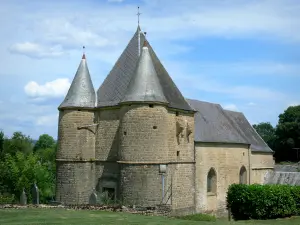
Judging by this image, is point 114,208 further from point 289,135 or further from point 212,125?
point 289,135

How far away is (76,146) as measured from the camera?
27641 millimetres

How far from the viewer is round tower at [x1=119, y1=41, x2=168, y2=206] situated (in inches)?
976

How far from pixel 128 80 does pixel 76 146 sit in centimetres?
557

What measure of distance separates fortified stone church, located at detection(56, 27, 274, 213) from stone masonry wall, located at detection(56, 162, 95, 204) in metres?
0.06

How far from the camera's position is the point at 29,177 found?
146 feet

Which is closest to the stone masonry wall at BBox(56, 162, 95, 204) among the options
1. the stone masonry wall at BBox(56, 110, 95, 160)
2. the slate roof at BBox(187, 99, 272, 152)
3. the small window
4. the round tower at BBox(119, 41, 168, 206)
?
the stone masonry wall at BBox(56, 110, 95, 160)

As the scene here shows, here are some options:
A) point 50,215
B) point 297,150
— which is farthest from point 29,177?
point 297,150

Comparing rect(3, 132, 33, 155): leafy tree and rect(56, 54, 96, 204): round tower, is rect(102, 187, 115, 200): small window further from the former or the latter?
rect(3, 132, 33, 155): leafy tree

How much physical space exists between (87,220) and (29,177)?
2941 cm

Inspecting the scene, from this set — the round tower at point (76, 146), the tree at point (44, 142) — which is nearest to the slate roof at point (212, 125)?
the round tower at point (76, 146)

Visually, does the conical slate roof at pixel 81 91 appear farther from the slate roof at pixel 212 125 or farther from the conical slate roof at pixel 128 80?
the slate roof at pixel 212 125

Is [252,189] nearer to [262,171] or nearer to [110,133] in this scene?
[110,133]

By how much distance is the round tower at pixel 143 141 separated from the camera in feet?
81.4

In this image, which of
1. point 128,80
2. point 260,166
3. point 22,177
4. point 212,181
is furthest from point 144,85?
point 22,177
